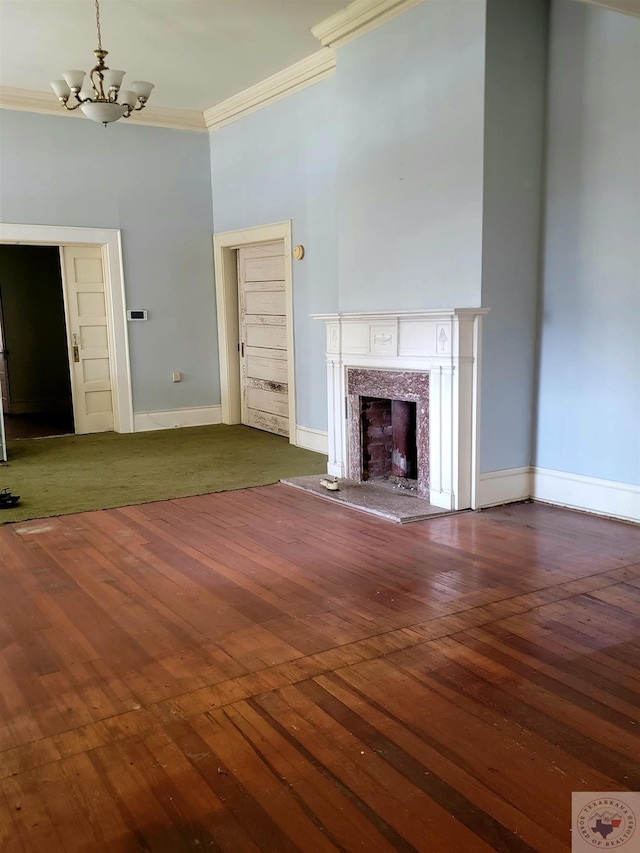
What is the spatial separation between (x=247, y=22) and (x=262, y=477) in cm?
352

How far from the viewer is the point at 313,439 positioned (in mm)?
6734

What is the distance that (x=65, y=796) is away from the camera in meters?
1.88

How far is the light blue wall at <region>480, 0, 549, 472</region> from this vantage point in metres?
4.22

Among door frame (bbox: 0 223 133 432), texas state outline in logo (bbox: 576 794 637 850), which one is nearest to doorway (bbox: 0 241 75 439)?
door frame (bbox: 0 223 133 432)

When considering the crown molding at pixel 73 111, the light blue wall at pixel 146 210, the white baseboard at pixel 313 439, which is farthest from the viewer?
the light blue wall at pixel 146 210

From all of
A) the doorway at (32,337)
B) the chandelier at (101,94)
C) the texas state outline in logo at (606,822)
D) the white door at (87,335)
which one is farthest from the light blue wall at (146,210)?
the texas state outline in logo at (606,822)

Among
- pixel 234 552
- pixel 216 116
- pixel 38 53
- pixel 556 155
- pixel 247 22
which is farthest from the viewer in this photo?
pixel 216 116

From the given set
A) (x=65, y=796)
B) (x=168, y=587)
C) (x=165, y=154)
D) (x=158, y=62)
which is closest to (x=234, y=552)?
(x=168, y=587)

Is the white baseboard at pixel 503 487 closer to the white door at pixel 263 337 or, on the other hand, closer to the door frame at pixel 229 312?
the white door at pixel 263 337

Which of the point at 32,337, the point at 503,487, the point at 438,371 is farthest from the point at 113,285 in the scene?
the point at 503,487

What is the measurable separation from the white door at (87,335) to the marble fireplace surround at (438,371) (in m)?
3.68

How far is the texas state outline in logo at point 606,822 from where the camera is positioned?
1699 mm

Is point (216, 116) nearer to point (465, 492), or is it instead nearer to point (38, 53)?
point (38, 53)

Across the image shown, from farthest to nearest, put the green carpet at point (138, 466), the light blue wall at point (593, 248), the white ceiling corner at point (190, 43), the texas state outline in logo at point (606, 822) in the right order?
the green carpet at point (138, 466) < the white ceiling corner at point (190, 43) < the light blue wall at point (593, 248) < the texas state outline in logo at point (606, 822)
